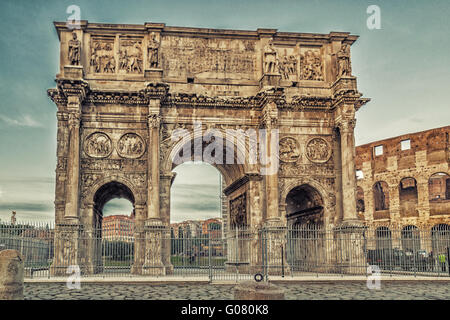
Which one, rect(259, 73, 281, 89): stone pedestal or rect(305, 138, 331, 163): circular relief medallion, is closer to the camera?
rect(259, 73, 281, 89): stone pedestal

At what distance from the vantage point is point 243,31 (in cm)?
1994

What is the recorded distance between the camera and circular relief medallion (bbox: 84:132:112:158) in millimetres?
18641

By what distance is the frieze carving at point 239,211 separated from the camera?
64.6 feet

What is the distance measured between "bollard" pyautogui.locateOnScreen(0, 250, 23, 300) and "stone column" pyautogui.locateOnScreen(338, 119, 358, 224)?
13948 millimetres

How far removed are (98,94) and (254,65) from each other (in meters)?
6.53

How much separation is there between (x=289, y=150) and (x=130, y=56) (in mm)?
7612

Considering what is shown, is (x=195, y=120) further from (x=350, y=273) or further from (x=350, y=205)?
(x=350, y=273)

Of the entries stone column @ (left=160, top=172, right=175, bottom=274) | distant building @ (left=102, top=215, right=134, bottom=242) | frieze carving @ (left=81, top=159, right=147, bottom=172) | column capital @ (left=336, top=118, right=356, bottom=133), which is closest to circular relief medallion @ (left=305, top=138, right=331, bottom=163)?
column capital @ (left=336, top=118, right=356, bottom=133)

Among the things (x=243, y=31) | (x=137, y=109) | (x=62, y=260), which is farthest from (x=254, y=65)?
(x=62, y=260)

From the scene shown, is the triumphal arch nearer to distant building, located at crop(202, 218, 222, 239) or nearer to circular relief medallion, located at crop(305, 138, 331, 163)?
circular relief medallion, located at crop(305, 138, 331, 163)

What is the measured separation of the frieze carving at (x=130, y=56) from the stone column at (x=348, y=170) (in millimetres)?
8628
